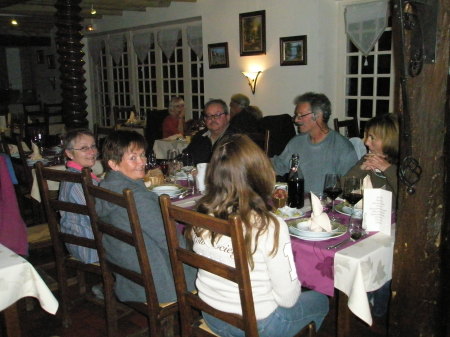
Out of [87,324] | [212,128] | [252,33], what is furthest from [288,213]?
[252,33]

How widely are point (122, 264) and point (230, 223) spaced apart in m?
0.85

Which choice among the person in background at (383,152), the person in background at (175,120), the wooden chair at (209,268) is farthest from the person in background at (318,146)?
the person in background at (175,120)

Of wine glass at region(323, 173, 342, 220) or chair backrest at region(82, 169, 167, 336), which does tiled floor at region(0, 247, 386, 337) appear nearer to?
chair backrest at region(82, 169, 167, 336)

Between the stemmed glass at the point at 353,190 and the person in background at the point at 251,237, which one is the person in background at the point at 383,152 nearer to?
the stemmed glass at the point at 353,190

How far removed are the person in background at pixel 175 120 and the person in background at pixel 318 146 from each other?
3.15 meters

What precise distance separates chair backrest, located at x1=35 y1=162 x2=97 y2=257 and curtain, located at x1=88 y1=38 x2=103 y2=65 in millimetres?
7363

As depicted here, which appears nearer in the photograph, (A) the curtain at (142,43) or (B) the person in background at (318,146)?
(B) the person in background at (318,146)

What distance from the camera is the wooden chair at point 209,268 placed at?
1.31 metres

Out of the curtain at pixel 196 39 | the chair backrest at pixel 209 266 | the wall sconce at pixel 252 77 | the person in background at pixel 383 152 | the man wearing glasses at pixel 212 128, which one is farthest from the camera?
the curtain at pixel 196 39

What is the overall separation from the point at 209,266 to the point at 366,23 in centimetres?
426

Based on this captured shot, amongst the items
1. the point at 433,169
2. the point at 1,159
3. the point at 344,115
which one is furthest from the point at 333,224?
the point at 344,115

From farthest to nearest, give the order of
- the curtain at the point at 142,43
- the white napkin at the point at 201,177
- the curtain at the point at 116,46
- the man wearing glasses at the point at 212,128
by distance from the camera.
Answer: the curtain at the point at 116,46 → the curtain at the point at 142,43 → the man wearing glasses at the point at 212,128 → the white napkin at the point at 201,177

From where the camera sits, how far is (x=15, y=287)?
1513 mm

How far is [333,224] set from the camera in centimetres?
186
